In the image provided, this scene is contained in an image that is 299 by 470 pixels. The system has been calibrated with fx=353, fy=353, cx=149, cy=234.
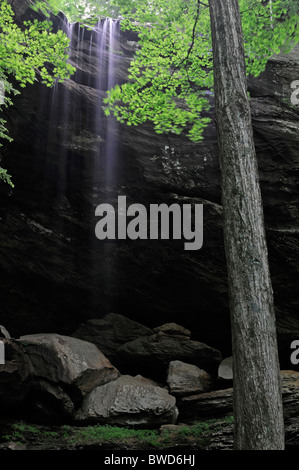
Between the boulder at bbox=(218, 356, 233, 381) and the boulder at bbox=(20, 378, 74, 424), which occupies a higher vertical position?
the boulder at bbox=(218, 356, 233, 381)

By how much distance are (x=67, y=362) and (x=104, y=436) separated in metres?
2.16

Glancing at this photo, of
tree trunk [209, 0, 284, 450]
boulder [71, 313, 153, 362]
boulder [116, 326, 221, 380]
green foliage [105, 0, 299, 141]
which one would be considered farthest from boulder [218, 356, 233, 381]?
green foliage [105, 0, 299, 141]

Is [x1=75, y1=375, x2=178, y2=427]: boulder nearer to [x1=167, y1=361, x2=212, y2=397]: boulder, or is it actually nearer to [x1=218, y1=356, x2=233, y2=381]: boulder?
[x1=167, y1=361, x2=212, y2=397]: boulder

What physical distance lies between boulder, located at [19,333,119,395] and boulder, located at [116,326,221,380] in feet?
3.90

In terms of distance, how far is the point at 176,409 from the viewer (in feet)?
28.6

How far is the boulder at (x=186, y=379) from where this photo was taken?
9445mm

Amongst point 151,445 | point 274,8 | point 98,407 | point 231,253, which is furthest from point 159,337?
point 274,8

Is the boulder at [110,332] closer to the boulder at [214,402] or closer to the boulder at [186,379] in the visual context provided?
the boulder at [186,379]

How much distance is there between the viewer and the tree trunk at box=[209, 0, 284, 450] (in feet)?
13.1

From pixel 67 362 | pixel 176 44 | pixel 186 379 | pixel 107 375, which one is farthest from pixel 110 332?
pixel 176 44

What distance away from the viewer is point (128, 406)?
8.25 m

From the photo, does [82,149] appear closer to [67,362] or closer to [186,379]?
[67,362]

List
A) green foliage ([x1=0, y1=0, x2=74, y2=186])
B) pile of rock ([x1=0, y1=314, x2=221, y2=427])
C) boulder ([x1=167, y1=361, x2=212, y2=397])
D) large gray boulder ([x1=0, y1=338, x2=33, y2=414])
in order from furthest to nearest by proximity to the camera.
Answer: boulder ([x1=167, y1=361, x2=212, y2=397]) < pile of rock ([x1=0, y1=314, x2=221, y2=427]) < green foliage ([x1=0, y1=0, x2=74, y2=186]) < large gray boulder ([x1=0, y1=338, x2=33, y2=414])

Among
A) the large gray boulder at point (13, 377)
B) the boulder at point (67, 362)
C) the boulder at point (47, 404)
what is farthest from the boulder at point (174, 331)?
the large gray boulder at point (13, 377)
